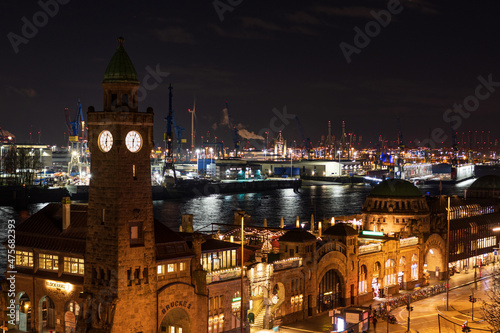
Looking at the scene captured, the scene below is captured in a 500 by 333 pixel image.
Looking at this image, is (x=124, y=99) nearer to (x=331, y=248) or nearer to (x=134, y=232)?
(x=134, y=232)

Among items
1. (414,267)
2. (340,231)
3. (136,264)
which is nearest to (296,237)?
(340,231)

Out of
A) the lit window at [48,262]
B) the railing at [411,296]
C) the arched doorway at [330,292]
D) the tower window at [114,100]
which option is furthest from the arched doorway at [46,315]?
the railing at [411,296]

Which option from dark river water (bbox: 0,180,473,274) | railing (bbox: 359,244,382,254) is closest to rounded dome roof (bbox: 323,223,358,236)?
railing (bbox: 359,244,382,254)

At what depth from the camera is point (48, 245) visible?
4609 centimetres

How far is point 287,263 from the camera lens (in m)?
54.7

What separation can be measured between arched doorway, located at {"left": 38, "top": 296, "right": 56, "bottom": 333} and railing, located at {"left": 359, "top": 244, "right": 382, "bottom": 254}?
1231 inches

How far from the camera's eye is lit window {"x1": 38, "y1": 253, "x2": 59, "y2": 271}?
45531 mm

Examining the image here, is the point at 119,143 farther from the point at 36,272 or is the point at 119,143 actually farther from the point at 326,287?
the point at 326,287

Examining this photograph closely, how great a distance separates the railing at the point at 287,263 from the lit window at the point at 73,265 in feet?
52.4

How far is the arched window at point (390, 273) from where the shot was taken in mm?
68750

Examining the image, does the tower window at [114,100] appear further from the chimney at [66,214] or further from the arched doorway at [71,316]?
the arched doorway at [71,316]

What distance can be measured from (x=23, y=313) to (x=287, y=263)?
2081 centimetres

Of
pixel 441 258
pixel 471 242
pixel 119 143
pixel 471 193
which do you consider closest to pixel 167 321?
pixel 119 143

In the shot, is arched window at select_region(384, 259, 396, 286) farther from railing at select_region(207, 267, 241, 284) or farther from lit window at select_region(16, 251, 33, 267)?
lit window at select_region(16, 251, 33, 267)
